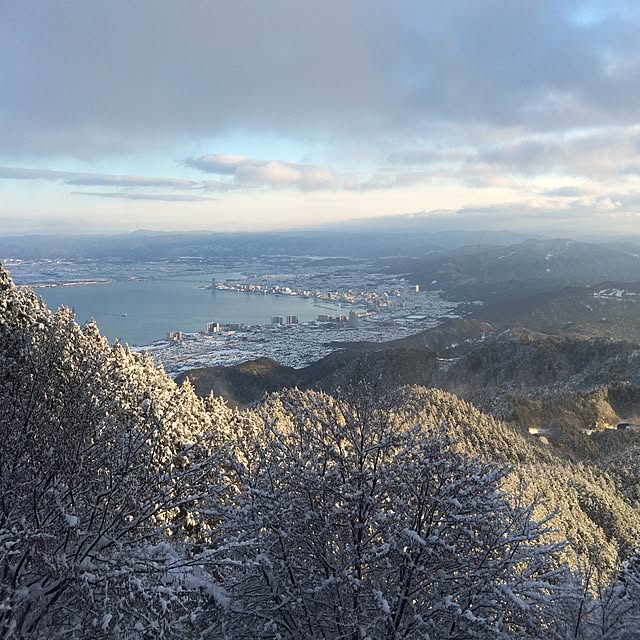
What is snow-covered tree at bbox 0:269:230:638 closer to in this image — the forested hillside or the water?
the forested hillside

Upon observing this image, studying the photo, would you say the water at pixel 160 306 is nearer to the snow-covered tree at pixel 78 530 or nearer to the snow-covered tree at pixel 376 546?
the snow-covered tree at pixel 78 530

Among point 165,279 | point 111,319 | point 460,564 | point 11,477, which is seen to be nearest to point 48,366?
point 11,477

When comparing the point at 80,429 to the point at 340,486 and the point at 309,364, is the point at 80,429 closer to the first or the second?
the point at 340,486

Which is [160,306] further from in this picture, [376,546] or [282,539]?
[376,546]

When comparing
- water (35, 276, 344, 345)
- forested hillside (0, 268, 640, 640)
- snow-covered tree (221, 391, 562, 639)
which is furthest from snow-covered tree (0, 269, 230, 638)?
water (35, 276, 344, 345)

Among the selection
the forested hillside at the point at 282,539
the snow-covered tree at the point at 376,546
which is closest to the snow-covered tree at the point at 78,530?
the forested hillside at the point at 282,539

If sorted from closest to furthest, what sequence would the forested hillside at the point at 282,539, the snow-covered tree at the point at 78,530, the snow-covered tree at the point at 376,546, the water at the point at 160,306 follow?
1. the snow-covered tree at the point at 78,530
2. the forested hillside at the point at 282,539
3. the snow-covered tree at the point at 376,546
4. the water at the point at 160,306

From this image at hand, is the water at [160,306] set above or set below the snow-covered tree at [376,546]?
below

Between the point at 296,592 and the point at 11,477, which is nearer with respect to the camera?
the point at 11,477
